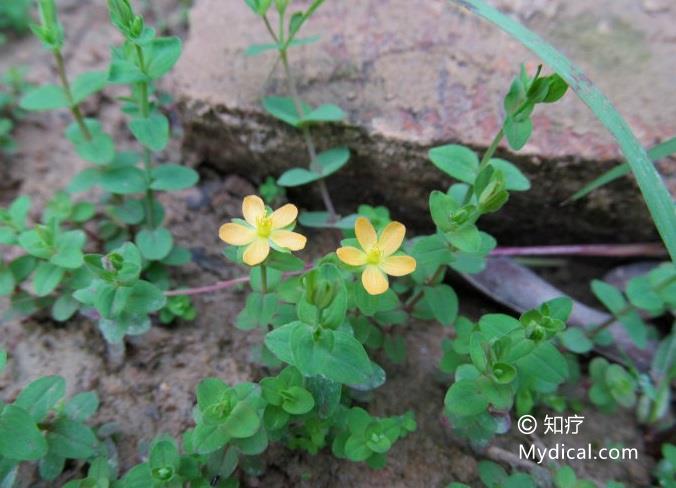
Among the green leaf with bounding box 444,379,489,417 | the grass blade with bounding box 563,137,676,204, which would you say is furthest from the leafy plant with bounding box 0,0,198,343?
the grass blade with bounding box 563,137,676,204

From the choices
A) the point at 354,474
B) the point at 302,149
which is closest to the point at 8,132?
the point at 302,149

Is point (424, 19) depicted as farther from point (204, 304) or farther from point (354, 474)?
point (354, 474)

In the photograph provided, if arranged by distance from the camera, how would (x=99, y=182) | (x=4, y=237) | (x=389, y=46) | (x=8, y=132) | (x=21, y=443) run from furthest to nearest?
(x=8, y=132) < (x=389, y=46) < (x=99, y=182) < (x=4, y=237) < (x=21, y=443)

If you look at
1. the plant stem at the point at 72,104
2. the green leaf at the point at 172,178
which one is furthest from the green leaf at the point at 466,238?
the plant stem at the point at 72,104

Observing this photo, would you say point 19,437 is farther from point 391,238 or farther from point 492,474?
point 492,474

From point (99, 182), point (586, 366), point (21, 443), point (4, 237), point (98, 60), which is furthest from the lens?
point (98, 60)
